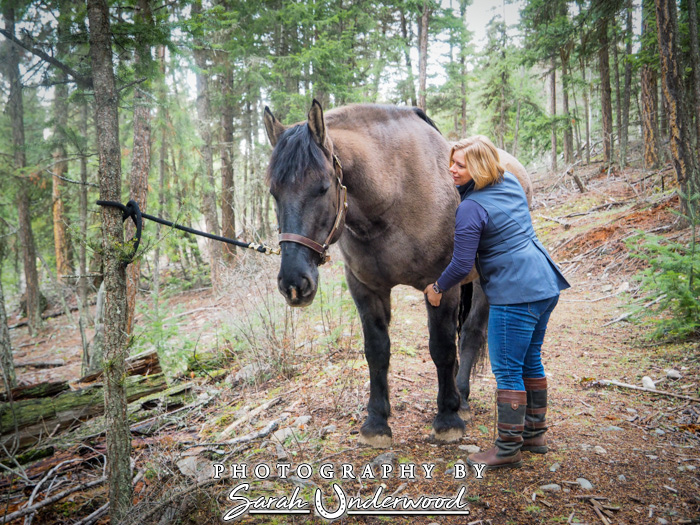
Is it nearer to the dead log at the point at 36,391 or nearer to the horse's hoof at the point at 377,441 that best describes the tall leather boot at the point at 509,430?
the horse's hoof at the point at 377,441

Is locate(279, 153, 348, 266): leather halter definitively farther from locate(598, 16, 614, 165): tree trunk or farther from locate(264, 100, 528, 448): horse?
locate(598, 16, 614, 165): tree trunk

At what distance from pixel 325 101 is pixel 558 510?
12.7m

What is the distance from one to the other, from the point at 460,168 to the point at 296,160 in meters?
1.16

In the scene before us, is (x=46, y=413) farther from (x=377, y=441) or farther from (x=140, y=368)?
(x=377, y=441)

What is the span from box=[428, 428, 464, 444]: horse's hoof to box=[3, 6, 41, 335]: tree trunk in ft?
33.8

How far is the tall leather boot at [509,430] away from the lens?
103 inches

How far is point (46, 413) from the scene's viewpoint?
3762mm

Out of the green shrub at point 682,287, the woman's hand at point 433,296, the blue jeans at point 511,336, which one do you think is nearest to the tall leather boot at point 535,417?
the blue jeans at point 511,336

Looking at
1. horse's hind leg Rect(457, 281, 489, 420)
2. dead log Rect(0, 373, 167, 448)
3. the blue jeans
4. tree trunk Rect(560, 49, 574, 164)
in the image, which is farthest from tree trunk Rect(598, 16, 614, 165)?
dead log Rect(0, 373, 167, 448)

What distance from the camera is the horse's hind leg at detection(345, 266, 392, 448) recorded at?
3.29 meters

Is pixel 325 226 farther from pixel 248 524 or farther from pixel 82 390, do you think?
pixel 82 390

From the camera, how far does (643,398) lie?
364 centimetres

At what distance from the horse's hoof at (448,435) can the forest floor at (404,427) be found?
75mm

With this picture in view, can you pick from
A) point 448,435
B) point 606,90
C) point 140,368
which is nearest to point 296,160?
point 448,435
